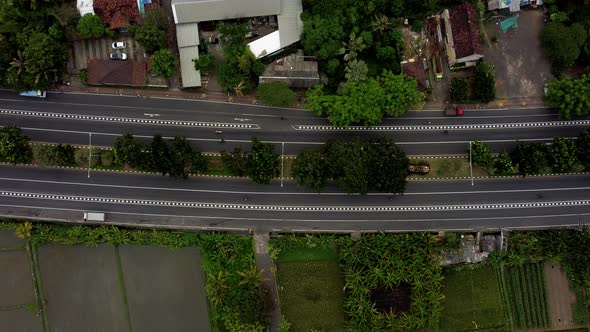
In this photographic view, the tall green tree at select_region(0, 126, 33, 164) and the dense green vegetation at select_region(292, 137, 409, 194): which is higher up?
the tall green tree at select_region(0, 126, 33, 164)

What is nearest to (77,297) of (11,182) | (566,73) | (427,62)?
(11,182)

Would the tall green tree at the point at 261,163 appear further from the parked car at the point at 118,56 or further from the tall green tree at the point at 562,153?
the tall green tree at the point at 562,153

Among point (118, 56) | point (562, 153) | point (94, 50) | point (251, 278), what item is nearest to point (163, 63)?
point (118, 56)

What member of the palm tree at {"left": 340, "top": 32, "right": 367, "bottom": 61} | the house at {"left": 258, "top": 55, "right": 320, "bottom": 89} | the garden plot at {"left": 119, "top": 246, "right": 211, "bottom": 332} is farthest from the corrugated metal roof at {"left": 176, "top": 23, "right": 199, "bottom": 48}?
the garden plot at {"left": 119, "top": 246, "right": 211, "bottom": 332}

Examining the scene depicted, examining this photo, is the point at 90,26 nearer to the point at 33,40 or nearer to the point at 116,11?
the point at 116,11

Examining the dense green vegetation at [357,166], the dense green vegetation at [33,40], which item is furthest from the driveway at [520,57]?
the dense green vegetation at [33,40]

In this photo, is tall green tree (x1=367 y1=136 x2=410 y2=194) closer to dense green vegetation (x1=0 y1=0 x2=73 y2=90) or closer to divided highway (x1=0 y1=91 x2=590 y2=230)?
divided highway (x1=0 y1=91 x2=590 y2=230)
